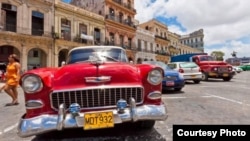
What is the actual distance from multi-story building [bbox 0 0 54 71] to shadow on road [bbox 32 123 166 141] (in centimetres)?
2057

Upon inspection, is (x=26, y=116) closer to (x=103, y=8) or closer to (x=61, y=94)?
(x=61, y=94)

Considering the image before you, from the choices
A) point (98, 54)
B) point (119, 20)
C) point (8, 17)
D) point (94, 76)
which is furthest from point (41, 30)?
point (94, 76)

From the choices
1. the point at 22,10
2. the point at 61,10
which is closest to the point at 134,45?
the point at 61,10

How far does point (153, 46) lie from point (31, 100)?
4467 cm

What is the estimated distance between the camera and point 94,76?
12.0 feet

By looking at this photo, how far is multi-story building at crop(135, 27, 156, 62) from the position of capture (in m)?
41.9

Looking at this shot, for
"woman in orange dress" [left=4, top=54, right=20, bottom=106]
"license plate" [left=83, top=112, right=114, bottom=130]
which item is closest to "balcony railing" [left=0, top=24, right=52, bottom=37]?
"woman in orange dress" [left=4, top=54, right=20, bottom=106]

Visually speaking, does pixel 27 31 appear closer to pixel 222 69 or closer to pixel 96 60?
pixel 222 69

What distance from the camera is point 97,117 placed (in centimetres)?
337

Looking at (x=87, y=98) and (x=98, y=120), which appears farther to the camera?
(x=87, y=98)

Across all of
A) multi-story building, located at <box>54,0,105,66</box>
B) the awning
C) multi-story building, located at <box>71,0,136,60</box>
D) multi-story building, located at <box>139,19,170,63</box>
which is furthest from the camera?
multi-story building, located at <box>139,19,170,63</box>

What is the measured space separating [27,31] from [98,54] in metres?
21.3

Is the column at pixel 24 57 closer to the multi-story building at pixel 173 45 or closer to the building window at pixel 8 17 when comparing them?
the building window at pixel 8 17

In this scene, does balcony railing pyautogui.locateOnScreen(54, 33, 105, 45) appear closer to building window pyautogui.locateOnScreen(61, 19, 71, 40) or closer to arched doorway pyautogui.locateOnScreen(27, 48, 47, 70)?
building window pyautogui.locateOnScreen(61, 19, 71, 40)
